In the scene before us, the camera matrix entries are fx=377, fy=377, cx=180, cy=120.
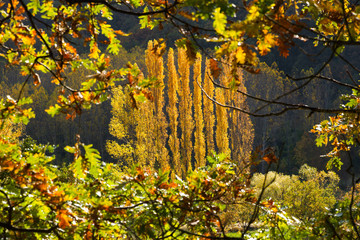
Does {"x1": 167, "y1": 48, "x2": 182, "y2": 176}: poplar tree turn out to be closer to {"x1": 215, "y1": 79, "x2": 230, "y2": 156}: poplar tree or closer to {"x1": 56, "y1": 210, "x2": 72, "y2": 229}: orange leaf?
{"x1": 215, "y1": 79, "x2": 230, "y2": 156}: poplar tree

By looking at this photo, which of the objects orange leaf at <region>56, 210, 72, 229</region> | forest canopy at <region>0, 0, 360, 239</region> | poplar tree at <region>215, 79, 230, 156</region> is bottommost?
orange leaf at <region>56, 210, 72, 229</region>

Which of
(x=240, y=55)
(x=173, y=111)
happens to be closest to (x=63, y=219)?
(x=240, y=55)

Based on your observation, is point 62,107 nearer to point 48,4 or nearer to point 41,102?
point 48,4

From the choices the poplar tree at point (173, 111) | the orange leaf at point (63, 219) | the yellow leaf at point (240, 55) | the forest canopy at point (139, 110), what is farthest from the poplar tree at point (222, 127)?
the yellow leaf at point (240, 55)

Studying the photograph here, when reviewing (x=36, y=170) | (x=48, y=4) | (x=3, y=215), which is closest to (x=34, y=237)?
(x=3, y=215)

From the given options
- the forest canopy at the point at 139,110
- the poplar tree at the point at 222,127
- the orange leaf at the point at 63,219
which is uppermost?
the poplar tree at the point at 222,127

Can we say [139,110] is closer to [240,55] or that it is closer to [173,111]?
[240,55]

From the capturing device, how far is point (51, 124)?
78.5 ft

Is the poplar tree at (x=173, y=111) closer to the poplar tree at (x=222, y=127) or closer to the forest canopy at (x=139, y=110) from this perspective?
the poplar tree at (x=222, y=127)

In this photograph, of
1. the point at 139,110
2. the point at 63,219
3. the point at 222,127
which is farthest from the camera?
the point at 222,127

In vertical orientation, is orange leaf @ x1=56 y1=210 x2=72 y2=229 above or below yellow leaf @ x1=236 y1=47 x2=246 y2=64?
below

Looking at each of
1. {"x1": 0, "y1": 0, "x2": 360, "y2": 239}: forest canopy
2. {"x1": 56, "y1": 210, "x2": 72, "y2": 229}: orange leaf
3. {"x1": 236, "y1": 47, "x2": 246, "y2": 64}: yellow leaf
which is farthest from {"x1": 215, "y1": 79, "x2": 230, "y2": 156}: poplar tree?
{"x1": 236, "y1": 47, "x2": 246, "y2": 64}: yellow leaf

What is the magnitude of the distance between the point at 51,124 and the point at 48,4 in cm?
2347

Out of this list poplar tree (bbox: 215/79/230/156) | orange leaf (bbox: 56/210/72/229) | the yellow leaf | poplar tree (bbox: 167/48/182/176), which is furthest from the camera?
poplar tree (bbox: 167/48/182/176)
